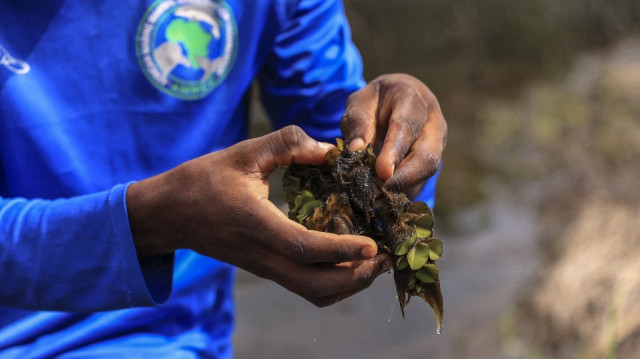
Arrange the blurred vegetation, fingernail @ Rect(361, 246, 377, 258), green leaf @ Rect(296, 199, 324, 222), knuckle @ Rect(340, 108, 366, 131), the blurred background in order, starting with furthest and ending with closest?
the blurred vegetation, the blurred background, knuckle @ Rect(340, 108, 366, 131), green leaf @ Rect(296, 199, 324, 222), fingernail @ Rect(361, 246, 377, 258)

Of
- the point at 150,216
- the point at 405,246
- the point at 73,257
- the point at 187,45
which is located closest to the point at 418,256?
the point at 405,246

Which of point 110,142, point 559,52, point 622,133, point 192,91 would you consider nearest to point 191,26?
point 192,91

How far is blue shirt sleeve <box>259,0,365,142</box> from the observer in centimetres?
207

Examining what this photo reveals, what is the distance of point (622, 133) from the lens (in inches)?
232

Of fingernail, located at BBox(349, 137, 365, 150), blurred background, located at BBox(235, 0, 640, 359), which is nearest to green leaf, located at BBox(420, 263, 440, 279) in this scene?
fingernail, located at BBox(349, 137, 365, 150)

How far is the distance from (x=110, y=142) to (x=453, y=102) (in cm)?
541

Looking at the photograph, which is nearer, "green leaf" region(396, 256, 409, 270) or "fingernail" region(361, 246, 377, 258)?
"fingernail" region(361, 246, 377, 258)

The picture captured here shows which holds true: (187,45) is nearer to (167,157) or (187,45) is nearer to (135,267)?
(167,157)

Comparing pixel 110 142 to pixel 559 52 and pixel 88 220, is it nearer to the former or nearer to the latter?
pixel 88 220

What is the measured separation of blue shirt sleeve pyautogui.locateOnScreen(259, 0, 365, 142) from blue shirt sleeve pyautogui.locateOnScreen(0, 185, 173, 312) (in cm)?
69

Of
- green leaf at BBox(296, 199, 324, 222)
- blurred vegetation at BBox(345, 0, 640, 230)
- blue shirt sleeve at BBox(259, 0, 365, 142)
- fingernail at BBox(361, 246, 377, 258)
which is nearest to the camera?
fingernail at BBox(361, 246, 377, 258)

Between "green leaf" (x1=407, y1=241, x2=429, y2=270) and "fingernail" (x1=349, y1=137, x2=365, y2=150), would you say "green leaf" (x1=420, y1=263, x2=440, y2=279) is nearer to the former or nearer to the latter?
"green leaf" (x1=407, y1=241, x2=429, y2=270)

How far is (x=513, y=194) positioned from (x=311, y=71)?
379cm

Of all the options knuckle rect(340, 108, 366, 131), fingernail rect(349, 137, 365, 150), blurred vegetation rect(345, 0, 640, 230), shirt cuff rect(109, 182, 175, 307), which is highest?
fingernail rect(349, 137, 365, 150)
